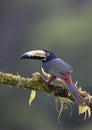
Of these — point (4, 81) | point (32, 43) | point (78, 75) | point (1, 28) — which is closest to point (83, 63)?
point (78, 75)

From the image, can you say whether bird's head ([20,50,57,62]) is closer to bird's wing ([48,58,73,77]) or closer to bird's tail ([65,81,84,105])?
bird's wing ([48,58,73,77])

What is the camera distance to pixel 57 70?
4414 millimetres

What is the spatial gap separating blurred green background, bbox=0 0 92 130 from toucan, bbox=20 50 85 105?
15.6 meters

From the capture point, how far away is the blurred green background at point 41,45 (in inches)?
878

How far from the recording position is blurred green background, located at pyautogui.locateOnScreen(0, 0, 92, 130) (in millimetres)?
22312

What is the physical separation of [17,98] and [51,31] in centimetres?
416

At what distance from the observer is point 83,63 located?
23.2m

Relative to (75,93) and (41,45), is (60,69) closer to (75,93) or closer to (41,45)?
(75,93)

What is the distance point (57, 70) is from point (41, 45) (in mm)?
20034

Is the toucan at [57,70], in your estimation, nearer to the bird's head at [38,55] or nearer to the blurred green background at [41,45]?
the bird's head at [38,55]

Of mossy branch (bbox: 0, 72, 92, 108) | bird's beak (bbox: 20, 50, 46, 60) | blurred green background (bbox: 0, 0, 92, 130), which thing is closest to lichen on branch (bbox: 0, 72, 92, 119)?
mossy branch (bbox: 0, 72, 92, 108)

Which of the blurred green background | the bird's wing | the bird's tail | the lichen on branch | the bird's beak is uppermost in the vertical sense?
the blurred green background

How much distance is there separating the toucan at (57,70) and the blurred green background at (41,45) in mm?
15564

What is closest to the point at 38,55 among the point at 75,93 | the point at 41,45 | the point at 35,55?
the point at 35,55
